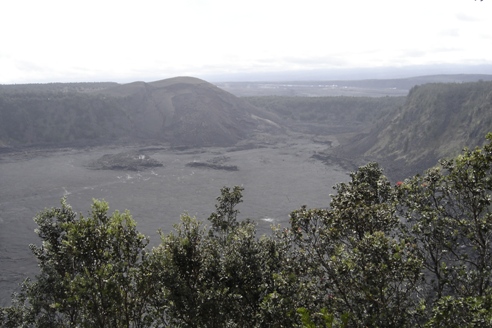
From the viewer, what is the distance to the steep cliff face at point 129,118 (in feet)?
331

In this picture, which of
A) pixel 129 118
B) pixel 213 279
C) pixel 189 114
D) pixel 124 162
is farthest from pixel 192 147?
pixel 213 279

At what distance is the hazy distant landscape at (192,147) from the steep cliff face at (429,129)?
→ 0.30 meters

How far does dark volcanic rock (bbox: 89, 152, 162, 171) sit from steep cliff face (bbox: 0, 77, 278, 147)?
1799 cm

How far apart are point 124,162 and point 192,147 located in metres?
22.2

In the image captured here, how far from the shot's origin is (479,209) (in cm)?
1129

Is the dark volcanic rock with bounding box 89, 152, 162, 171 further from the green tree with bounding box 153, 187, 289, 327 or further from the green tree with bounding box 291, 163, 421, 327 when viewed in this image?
the green tree with bounding box 291, 163, 421, 327

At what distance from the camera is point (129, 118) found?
113 meters

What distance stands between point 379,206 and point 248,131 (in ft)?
341

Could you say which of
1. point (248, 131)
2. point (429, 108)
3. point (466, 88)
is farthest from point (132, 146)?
point (466, 88)

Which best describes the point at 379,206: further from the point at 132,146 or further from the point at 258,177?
the point at 132,146

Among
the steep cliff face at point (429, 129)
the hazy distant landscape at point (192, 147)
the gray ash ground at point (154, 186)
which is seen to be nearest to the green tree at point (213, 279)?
the hazy distant landscape at point (192, 147)

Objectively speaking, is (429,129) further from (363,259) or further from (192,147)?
(363,259)

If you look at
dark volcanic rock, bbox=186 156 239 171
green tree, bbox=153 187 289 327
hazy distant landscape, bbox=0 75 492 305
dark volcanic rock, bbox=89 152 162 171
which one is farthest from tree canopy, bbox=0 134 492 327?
dark volcanic rock, bbox=89 152 162 171

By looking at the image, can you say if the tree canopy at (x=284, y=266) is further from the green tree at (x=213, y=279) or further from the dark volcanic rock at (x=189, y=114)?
the dark volcanic rock at (x=189, y=114)
